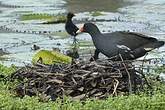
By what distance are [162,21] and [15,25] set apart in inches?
127

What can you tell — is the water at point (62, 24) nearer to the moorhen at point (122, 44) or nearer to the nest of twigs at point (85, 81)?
the moorhen at point (122, 44)

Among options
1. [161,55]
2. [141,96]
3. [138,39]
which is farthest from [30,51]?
[141,96]

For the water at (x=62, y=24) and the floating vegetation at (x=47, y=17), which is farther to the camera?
the floating vegetation at (x=47, y=17)

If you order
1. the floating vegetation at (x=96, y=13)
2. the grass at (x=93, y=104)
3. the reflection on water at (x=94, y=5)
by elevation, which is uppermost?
the grass at (x=93, y=104)

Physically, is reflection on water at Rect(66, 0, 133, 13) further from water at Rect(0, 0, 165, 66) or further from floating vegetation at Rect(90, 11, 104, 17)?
floating vegetation at Rect(90, 11, 104, 17)

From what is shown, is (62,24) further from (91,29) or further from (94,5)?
(91,29)

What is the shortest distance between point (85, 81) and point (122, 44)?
1.82 m

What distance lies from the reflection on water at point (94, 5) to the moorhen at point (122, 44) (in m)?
8.79

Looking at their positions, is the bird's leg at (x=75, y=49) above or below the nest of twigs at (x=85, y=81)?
below

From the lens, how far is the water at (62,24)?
11852 mm

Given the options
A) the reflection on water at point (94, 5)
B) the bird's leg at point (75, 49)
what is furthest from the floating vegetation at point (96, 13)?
the bird's leg at point (75, 49)

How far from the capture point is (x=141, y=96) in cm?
645

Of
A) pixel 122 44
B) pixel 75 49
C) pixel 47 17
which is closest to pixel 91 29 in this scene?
pixel 122 44

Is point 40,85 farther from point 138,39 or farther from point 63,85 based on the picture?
point 138,39
